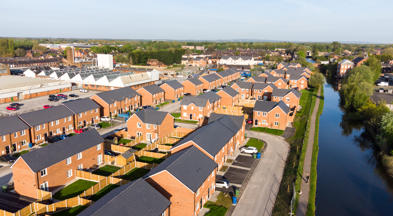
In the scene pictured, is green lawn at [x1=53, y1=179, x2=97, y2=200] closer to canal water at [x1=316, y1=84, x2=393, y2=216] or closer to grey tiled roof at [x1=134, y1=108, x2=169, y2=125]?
Answer: grey tiled roof at [x1=134, y1=108, x2=169, y2=125]

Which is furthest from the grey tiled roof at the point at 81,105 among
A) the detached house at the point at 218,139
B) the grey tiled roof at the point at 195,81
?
the grey tiled roof at the point at 195,81

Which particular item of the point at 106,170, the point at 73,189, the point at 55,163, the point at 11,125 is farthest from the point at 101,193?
the point at 11,125

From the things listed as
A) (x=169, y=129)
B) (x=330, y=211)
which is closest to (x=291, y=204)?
(x=330, y=211)

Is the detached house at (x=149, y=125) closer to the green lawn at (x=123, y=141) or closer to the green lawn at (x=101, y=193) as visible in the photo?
the green lawn at (x=123, y=141)

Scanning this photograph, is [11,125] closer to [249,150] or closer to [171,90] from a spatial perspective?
[249,150]

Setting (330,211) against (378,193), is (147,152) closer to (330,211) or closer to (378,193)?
(330,211)

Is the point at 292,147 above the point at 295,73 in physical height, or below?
below
